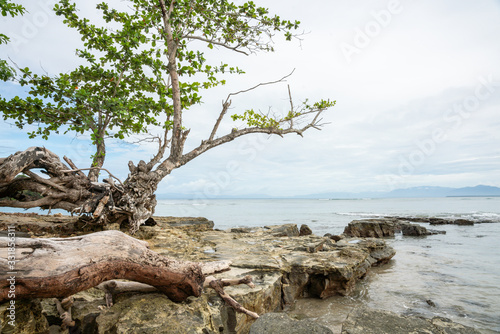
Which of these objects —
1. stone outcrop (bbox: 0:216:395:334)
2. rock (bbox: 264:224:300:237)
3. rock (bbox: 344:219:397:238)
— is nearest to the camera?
stone outcrop (bbox: 0:216:395:334)

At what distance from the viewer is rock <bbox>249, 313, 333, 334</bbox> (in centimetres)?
269

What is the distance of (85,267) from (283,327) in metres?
2.27

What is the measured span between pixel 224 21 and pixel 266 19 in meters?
1.39

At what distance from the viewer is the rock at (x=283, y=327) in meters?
2.69

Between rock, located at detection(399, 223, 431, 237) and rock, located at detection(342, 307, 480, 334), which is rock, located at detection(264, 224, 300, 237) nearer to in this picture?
rock, located at detection(342, 307, 480, 334)

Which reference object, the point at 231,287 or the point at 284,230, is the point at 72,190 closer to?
the point at 231,287

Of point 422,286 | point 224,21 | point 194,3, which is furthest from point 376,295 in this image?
point 194,3

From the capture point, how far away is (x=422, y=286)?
7.02 metres

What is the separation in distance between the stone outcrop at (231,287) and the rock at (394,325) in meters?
1.52

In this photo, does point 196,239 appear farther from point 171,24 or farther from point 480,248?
point 480,248

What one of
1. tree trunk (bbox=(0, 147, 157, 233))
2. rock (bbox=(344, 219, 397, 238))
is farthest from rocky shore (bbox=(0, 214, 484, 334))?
rock (bbox=(344, 219, 397, 238))

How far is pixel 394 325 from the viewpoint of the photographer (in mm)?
2812

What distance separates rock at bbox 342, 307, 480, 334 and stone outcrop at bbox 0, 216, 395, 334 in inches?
59.9

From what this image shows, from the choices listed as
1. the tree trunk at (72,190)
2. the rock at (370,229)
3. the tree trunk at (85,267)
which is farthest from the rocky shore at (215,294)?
the rock at (370,229)
